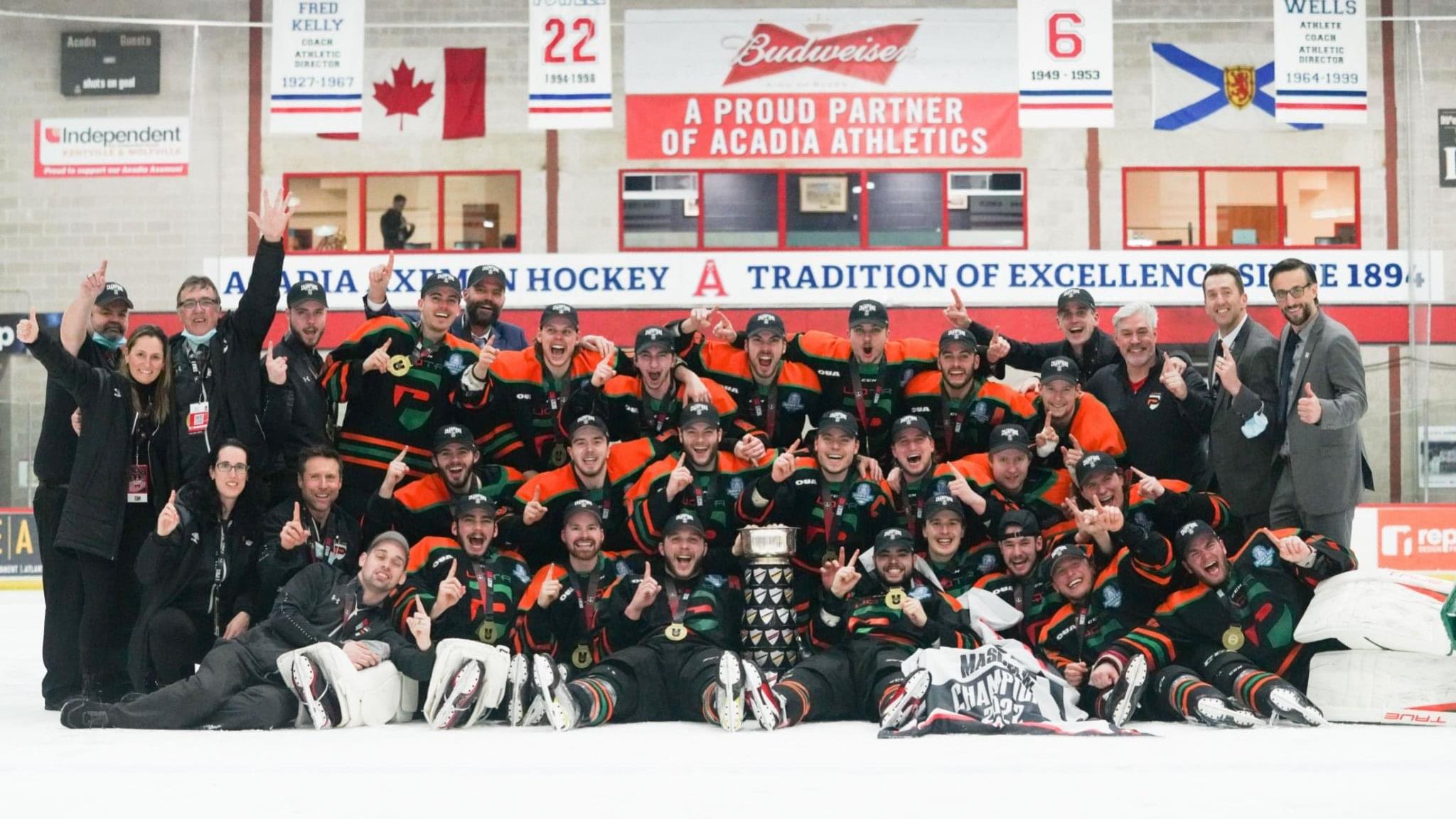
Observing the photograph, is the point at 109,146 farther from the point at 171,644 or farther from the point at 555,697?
the point at 555,697

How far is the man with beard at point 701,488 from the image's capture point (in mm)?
5832

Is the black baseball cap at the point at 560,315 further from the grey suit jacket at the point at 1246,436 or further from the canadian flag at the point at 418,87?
the canadian flag at the point at 418,87

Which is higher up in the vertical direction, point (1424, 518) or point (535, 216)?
point (535, 216)

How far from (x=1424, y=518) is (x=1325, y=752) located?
31.2ft

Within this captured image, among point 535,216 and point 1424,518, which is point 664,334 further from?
point 535,216

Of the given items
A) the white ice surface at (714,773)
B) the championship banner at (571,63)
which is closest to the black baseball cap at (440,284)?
the white ice surface at (714,773)

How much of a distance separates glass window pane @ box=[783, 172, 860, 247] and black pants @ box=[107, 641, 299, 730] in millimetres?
11335

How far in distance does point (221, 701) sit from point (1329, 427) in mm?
4459

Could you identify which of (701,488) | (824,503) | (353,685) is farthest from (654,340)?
(353,685)

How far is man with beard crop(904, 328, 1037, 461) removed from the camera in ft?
20.4

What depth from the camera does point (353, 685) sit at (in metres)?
5.32

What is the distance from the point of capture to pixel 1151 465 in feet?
20.5

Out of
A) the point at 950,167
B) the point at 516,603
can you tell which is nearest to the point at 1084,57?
the point at 950,167

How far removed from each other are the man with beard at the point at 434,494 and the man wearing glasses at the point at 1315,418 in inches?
133
